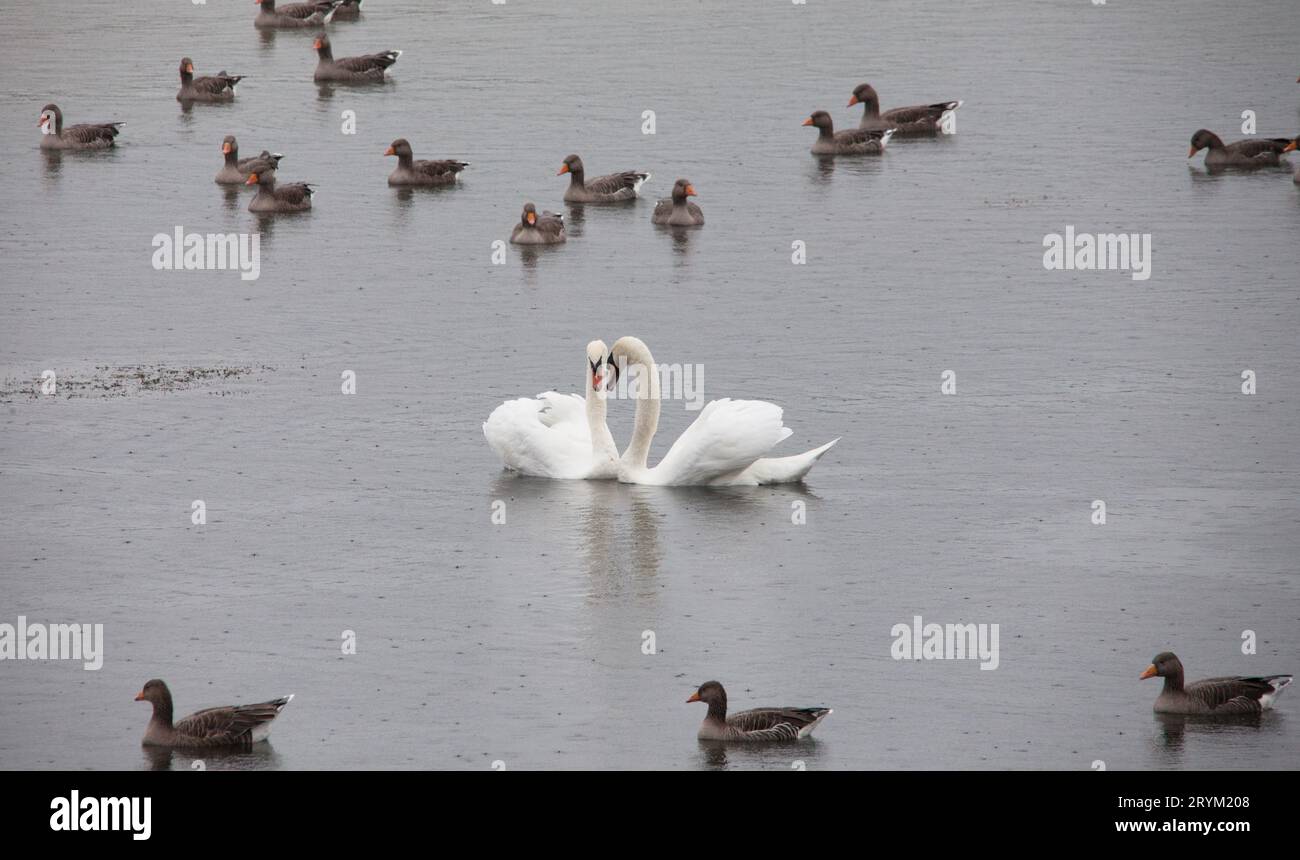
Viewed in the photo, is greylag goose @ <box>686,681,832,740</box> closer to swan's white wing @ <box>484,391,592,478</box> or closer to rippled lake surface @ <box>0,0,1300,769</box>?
rippled lake surface @ <box>0,0,1300,769</box>

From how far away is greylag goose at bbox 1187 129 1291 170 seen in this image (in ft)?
129

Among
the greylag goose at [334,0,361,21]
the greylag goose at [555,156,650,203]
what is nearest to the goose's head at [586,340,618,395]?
the greylag goose at [555,156,650,203]

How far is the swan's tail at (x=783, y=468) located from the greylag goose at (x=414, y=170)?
1618 centimetres

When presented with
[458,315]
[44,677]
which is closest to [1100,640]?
[44,677]

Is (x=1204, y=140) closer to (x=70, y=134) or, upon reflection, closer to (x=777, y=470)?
(x=777, y=470)

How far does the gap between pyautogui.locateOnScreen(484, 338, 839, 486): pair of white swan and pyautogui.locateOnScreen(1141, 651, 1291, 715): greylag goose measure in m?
6.17

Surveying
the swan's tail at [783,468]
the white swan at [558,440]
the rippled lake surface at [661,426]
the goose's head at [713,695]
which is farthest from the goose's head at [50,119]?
the goose's head at [713,695]

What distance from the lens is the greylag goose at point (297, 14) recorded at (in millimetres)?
56812

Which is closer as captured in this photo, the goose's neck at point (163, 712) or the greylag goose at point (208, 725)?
the greylag goose at point (208, 725)

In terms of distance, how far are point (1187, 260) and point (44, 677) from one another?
64.1ft

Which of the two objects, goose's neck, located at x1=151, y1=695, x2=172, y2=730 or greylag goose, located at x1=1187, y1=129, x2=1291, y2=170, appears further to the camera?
greylag goose, located at x1=1187, y1=129, x2=1291, y2=170

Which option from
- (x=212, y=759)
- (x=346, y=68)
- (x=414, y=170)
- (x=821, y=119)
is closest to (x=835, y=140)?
(x=821, y=119)

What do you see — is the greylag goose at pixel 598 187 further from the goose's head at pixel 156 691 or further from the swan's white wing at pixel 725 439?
the goose's head at pixel 156 691

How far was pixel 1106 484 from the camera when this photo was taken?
22328 millimetres
